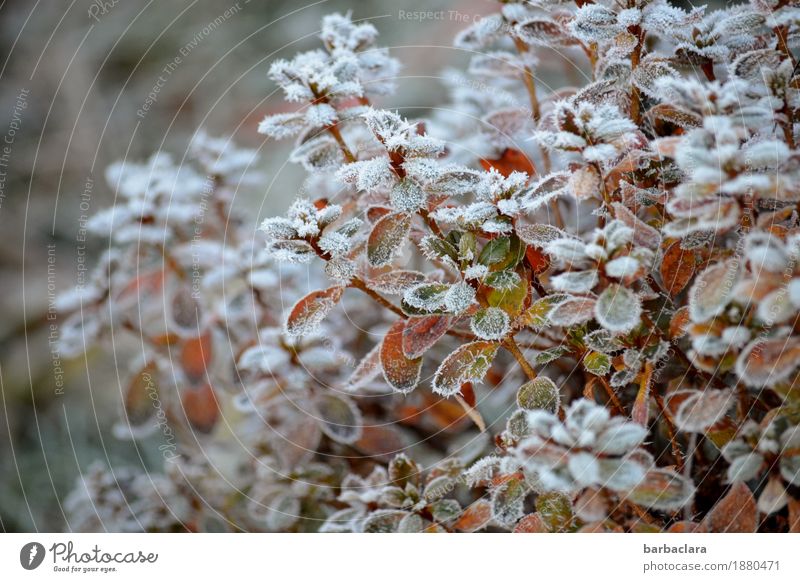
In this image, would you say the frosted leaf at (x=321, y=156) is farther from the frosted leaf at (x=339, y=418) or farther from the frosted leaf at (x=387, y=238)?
the frosted leaf at (x=339, y=418)

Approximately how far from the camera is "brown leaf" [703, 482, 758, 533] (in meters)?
0.50

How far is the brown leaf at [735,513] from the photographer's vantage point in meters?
0.50

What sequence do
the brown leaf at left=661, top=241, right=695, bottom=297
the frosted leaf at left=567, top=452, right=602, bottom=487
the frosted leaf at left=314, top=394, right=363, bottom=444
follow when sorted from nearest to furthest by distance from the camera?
the frosted leaf at left=567, top=452, right=602, bottom=487 < the brown leaf at left=661, top=241, right=695, bottom=297 < the frosted leaf at left=314, top=394, right=363, bottom=444

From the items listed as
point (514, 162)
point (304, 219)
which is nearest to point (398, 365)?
point (304, 219)

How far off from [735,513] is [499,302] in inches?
8.7

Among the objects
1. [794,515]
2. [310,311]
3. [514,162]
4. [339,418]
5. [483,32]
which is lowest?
[794,515]

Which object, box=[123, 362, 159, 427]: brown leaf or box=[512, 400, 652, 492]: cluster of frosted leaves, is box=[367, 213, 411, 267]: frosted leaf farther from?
box=[123, 362, 159, 427]: brown leaf

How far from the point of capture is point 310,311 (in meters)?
0.55

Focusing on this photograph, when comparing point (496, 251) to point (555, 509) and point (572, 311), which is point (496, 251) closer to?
point (572, 311)

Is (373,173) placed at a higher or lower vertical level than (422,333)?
higher

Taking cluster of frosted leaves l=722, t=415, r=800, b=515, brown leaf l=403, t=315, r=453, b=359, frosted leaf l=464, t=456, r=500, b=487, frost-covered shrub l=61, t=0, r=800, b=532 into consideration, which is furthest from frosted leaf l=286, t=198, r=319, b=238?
cluster of frosted leaves l=722, t=415, r=800, b=515

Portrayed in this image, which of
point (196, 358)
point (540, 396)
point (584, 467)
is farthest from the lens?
point (196, 358)

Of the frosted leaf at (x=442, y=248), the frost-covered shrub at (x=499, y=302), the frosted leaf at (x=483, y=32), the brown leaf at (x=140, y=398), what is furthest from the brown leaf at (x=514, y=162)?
the brown leaf at (x=140, y=398)
